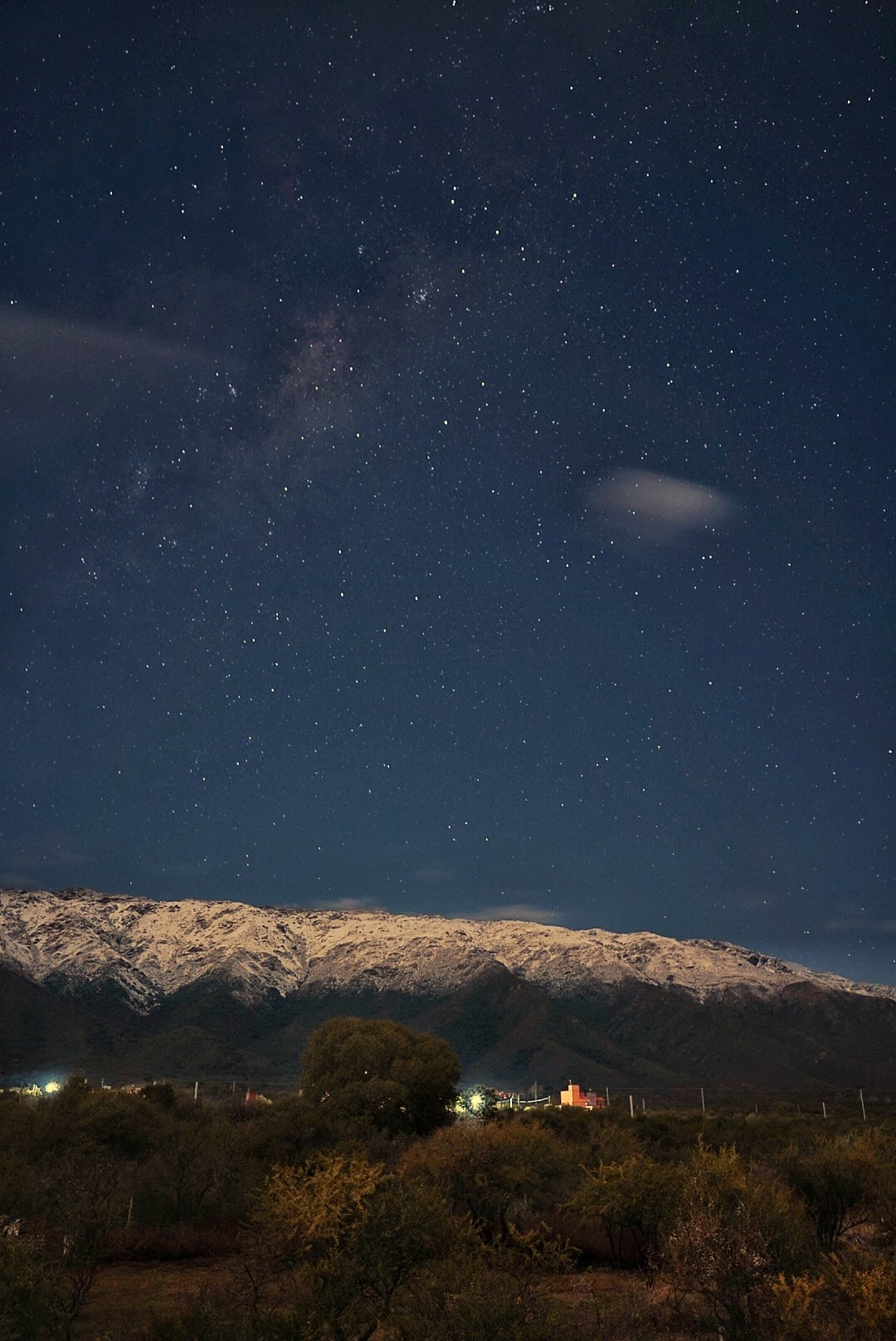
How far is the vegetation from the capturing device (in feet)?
58.4

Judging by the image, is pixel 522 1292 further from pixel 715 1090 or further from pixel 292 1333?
pixel 715 1090

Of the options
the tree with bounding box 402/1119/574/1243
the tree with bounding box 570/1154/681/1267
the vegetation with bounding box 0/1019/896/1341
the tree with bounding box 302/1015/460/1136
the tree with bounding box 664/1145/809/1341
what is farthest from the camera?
the tree with bounding box 302/1015/460/1136

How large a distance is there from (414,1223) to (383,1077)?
4389 cm

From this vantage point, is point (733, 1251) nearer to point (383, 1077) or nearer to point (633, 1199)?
point (633, 1199)

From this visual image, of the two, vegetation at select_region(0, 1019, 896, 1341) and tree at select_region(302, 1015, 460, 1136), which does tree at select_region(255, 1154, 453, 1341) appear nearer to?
vegetation at select_region(0, 1019, 896, 1341)

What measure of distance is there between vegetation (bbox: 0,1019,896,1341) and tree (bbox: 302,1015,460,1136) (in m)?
0.18

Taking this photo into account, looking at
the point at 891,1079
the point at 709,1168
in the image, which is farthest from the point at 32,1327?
the point at 891,1079

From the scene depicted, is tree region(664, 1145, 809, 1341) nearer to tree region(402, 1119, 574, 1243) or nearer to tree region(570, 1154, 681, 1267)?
tree region(570, 1154, 681, 1267)

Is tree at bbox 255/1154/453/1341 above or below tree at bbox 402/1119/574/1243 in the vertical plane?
above

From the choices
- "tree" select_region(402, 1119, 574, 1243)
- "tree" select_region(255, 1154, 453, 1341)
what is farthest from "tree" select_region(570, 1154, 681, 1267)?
"tree" select_region(255, 1154, 453, 1341)

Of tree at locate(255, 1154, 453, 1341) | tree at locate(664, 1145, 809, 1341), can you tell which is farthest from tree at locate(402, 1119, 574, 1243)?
tree at locate(255, 1154, 453, 1341)

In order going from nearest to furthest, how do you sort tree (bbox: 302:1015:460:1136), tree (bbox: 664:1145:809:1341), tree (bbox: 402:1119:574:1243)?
tree (bbox: 664:1145:809:1341), tree (bbox: 402:1119:574:1243), tree (bbox: 302:1015:460:1136)

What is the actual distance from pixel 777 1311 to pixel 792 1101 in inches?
4388

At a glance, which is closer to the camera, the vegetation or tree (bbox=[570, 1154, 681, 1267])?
the vegetation
